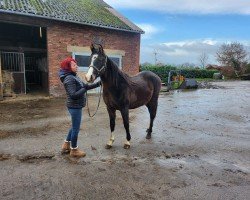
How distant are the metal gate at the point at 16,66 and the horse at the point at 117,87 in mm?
9486

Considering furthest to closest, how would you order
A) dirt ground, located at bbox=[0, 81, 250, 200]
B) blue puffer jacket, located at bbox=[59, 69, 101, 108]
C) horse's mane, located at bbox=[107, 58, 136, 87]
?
horse's mane, located at bbox=[107, 58, 136, 87] < blue puffer jacket, located at bbox=[59, 69, 101, 108] < dirt ground, located at bbox=[0, 81, 250, 200]

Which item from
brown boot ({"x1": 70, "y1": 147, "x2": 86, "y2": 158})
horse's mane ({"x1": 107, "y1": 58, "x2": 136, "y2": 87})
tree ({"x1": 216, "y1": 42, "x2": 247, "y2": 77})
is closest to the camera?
brown boot ({"x1": 70, "y1": 147, "x2": 86, "y2": 158})

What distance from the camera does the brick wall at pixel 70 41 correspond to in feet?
43.5

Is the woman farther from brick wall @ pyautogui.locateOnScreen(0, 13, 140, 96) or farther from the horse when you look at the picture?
brick wall @ pyautogui.locateOnScreen(0, 13, 140, 96)

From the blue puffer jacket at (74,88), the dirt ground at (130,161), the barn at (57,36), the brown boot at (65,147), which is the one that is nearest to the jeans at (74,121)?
the blue puffer jacket at (74,88)

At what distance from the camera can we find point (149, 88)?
6.49m

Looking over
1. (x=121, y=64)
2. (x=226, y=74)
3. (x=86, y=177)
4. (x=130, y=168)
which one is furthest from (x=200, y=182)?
(x=226, y=74)

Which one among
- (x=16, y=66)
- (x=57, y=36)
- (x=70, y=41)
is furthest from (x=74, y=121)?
(x=16, y=66)

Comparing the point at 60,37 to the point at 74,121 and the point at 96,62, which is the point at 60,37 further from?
the point at 74,121

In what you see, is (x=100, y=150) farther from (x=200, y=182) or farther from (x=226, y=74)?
(x=226, y=74)

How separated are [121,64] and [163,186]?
41.4 feet

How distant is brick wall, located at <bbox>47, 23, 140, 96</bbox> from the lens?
1327 cm

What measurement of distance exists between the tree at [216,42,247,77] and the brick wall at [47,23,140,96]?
85.6 feet

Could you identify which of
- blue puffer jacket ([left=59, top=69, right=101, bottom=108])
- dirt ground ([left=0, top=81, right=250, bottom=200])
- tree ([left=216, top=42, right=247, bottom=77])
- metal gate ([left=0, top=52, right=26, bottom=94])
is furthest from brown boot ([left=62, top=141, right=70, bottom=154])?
tree ([left=216, top=42, right=247, bottom=77])
